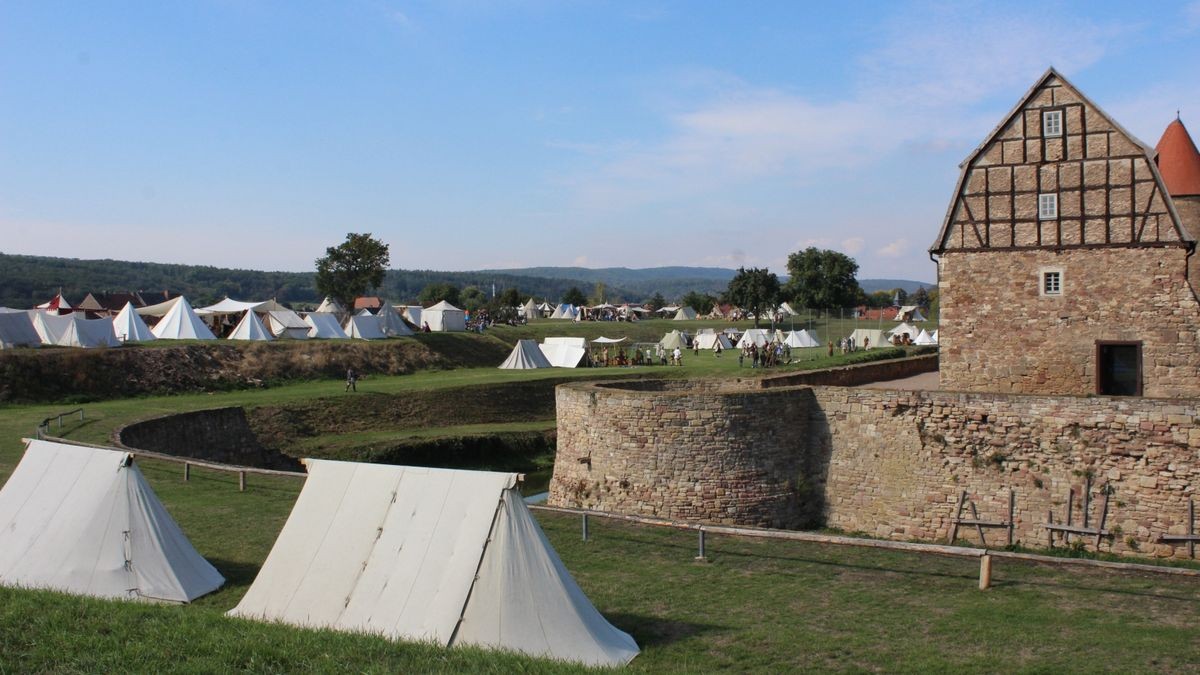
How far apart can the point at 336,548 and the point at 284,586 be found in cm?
64

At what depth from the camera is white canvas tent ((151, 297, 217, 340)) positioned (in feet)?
147

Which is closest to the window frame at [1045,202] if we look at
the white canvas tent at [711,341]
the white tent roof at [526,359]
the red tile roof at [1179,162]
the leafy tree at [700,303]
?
the red tile roof at [1179,162]

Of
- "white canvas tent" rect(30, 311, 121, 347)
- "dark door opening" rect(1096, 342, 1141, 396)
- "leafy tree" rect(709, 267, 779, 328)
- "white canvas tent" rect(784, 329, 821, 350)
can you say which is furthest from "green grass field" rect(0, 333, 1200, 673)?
"leafy tree" rect(709, 267, 779, 328)

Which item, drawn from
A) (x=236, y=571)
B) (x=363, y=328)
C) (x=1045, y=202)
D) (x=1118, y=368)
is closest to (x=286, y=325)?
(x=363, y=328)

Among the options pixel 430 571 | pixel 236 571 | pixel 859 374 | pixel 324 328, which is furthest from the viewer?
pixel 324 328

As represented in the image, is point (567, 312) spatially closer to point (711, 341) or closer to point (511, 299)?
point (511, 299)

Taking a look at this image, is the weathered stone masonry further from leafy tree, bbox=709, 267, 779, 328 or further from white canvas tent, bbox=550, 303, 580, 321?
white canvas tent, bbox=550, 303, 580, 321

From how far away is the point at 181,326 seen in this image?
4522cm

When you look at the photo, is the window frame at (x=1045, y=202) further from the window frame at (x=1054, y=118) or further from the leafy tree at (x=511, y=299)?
the leafy tree at (x=511, y=299)

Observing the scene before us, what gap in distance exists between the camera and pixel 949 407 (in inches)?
711

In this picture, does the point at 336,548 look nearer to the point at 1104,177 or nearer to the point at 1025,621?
the point at 1025,621

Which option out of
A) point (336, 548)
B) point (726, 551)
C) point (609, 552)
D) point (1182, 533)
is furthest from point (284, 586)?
point (1182, 533)

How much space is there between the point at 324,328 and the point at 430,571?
141 ft

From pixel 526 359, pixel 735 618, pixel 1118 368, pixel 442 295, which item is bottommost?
pixel 735 618
